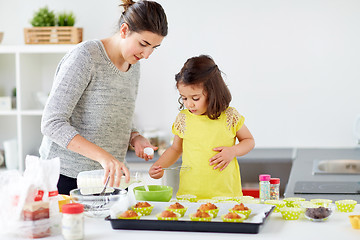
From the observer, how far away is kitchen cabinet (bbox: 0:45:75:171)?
355 cm

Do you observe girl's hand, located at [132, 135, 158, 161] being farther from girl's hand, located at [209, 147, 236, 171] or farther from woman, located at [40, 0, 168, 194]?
girl's hand, located at [209, 147, 236, 171]

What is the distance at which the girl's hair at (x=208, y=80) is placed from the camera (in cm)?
222

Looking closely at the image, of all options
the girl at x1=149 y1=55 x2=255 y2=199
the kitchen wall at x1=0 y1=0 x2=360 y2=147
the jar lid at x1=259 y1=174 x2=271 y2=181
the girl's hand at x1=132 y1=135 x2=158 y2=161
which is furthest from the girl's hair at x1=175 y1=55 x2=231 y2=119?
the kitchen wall at x1=0 y1=0 x2=360 y2=147

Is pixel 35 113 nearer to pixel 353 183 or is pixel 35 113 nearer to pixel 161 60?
pixel 161 60

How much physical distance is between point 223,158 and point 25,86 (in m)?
1.93

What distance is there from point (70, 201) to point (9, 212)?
302 mm

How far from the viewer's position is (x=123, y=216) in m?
1.58

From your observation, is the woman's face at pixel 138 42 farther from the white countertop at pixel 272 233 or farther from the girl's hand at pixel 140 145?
the white countertop at pixel 272 233

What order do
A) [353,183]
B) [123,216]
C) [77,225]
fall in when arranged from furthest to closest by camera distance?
[353,183], [123,216], [77,225]

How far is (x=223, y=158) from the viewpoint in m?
2.20

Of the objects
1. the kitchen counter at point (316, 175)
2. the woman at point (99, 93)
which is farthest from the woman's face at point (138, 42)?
the kitchen counter at point (316, 175)

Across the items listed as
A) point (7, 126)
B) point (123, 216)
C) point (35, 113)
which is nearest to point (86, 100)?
point (123, 216)

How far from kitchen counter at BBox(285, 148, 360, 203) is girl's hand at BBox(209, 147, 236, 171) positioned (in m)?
0.29

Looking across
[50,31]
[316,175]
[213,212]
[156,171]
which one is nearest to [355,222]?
[213,212]
